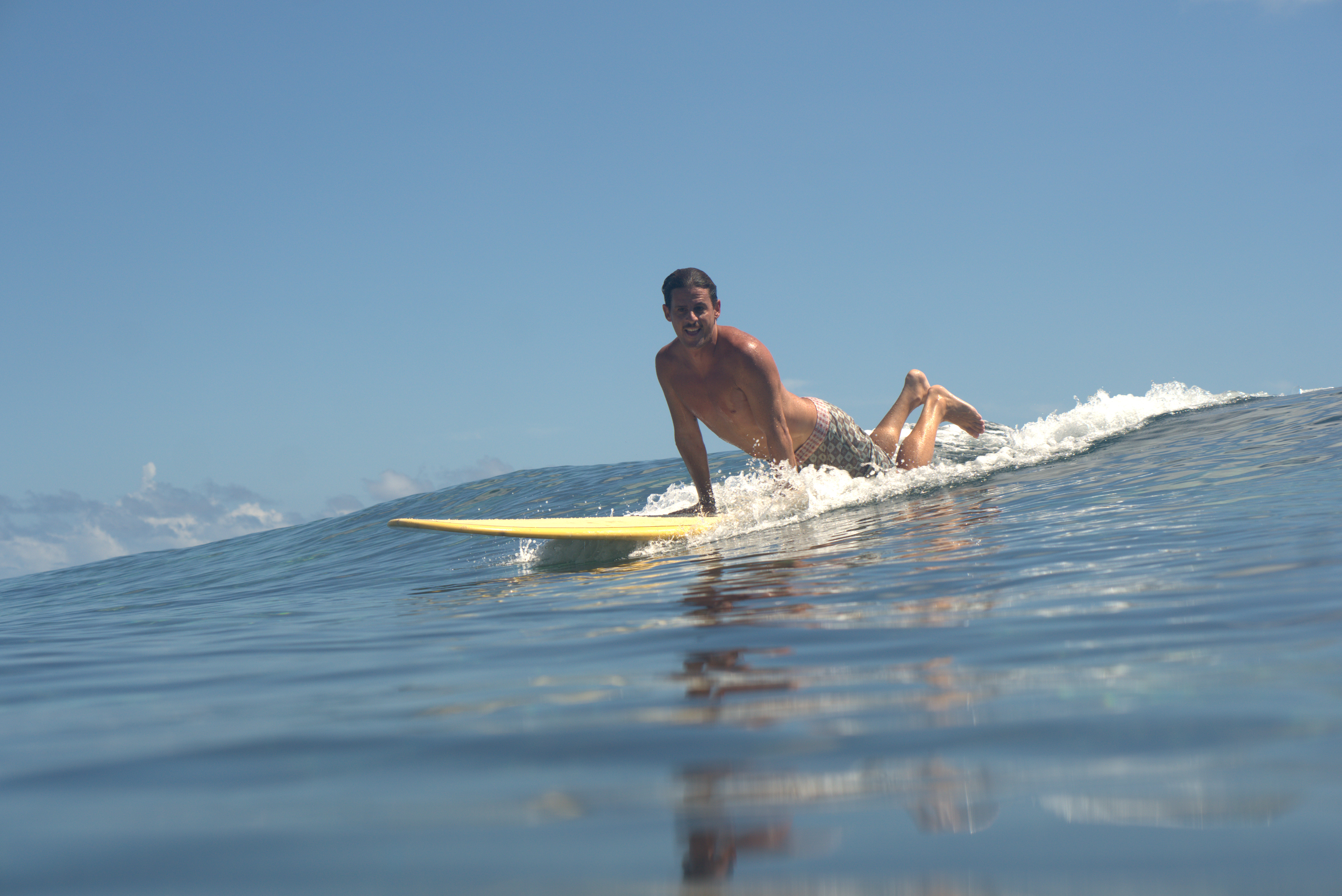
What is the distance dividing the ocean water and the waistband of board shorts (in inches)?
104

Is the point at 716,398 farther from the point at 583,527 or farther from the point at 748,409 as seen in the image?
the point at 583,527

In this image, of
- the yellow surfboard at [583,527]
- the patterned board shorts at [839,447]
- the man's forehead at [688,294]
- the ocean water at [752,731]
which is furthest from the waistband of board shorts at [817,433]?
the ocean water at [752,731]

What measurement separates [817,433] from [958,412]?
1.77 metres

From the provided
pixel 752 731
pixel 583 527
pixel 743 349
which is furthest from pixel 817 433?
pixel 752 731

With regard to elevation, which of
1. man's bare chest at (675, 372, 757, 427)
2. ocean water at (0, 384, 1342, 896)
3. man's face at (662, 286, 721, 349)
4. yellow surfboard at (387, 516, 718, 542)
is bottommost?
ocean water at (0, 384, 1342, 896)

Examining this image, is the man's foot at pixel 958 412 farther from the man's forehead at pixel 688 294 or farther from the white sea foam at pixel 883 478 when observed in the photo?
the man's forehead at pixel 688 294

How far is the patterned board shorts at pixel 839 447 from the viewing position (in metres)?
7.56

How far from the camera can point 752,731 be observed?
1707 mm

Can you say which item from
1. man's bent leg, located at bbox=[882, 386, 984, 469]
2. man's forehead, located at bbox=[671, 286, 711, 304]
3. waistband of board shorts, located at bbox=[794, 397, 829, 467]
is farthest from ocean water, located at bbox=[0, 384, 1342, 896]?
man's bent leg, located at bbox=[882, 386, 984, 469]

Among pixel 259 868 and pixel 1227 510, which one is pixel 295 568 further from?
pixel 259 868

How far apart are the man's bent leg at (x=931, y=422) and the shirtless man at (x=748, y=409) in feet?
0.03

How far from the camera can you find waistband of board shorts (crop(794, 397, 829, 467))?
24.6 feet

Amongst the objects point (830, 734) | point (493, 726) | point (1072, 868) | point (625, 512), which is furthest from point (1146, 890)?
point (625, 512)

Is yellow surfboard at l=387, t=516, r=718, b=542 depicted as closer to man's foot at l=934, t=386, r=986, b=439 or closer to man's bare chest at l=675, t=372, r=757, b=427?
man's bare chest at l=675, t=372, r=757, b=427
